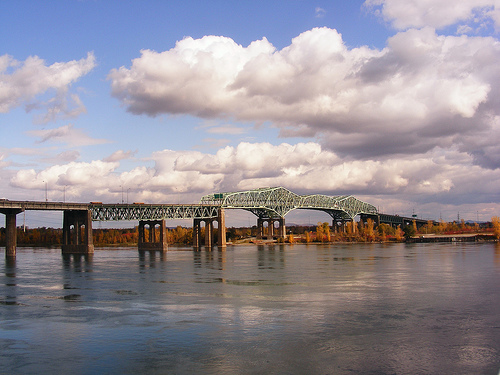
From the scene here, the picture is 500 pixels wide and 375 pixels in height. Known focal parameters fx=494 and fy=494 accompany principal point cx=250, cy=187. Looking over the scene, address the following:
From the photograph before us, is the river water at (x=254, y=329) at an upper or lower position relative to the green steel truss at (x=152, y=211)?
lower

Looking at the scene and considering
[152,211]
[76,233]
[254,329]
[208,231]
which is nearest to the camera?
[254,329]

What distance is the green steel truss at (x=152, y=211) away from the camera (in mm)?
149375

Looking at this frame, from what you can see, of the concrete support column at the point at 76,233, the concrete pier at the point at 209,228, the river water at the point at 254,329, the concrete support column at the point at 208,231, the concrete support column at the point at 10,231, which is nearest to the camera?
the river water at the point at 254,329

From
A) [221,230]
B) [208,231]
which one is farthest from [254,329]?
[208,231]

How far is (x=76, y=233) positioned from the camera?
140125 mm

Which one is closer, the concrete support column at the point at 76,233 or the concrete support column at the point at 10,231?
the concrete support column at the point at 10,231

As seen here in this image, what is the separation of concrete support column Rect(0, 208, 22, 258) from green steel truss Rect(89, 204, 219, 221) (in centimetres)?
2486

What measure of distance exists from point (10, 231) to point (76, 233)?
2280 centimetres

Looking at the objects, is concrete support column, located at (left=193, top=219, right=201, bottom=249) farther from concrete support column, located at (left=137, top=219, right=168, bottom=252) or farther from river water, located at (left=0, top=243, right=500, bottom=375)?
river water, located at (left=0, top=243, right=500, bottom=375)

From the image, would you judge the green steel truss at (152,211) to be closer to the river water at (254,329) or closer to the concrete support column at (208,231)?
the concrete support column at (208,231)

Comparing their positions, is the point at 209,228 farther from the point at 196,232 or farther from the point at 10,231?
the point at 10,231

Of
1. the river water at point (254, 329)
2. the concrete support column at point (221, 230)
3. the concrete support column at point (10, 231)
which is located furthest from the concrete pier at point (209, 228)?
the river water at point (254, 329)

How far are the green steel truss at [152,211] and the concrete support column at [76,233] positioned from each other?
4.08 m

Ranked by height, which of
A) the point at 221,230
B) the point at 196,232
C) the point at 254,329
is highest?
the point at 221,230
